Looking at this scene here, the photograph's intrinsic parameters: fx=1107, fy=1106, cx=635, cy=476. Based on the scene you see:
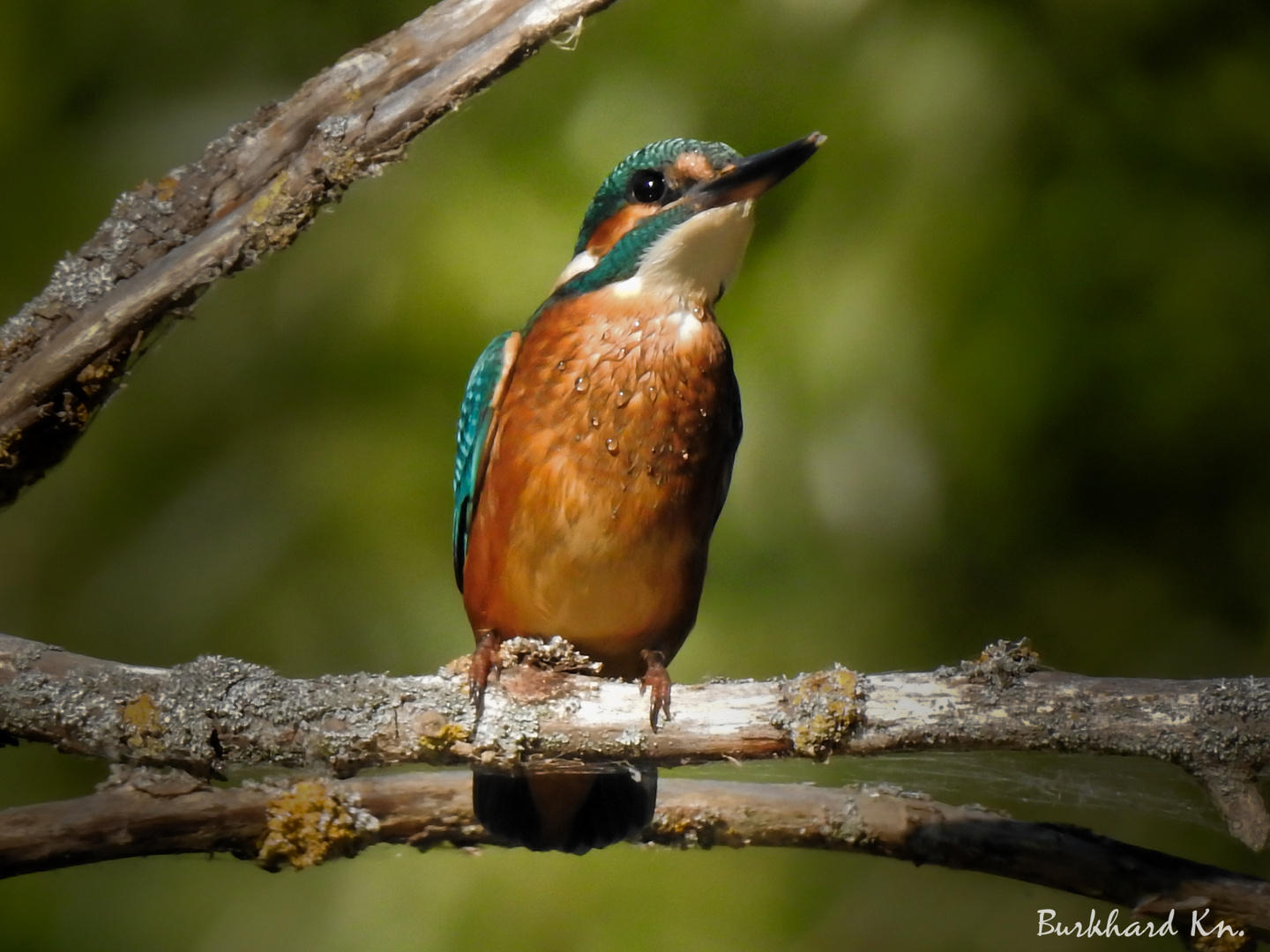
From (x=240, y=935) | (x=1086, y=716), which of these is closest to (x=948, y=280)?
(x=1086, y=716)

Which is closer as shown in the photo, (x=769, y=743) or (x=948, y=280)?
(x=769, y=743)

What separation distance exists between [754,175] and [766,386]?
2.44ft

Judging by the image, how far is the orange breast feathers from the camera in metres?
1.49

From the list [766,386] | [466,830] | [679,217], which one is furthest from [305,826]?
[766,386]

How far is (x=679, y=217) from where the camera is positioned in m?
1.44

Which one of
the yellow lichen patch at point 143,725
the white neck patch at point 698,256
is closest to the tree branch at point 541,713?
the yellow lichen patch at point 143,725

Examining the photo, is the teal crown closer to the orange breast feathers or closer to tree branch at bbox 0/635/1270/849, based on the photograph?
the orange breast feathers

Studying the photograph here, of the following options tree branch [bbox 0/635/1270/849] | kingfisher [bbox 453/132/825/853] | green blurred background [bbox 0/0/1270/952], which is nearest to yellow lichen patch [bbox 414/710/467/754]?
tree branch [bbox 0/635/1270/849]

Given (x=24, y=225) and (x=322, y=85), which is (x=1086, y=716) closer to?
(x=322, y=85)

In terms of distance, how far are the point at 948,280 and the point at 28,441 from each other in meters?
1.63

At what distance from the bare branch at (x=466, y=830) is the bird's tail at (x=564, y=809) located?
36mm

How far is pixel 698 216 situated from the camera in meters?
1.41

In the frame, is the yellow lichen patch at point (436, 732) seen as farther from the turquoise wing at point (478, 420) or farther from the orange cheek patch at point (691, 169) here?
the orange cheek patch at point (691, 169)

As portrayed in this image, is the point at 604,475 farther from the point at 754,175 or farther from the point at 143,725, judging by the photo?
the point at 143,725
